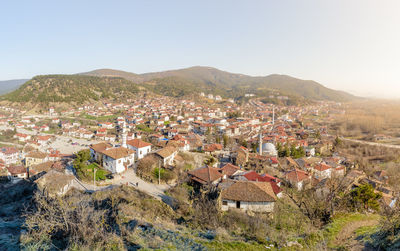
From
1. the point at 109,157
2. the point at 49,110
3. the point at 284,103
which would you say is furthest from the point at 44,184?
the point at 284,103

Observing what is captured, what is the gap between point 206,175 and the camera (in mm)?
19734

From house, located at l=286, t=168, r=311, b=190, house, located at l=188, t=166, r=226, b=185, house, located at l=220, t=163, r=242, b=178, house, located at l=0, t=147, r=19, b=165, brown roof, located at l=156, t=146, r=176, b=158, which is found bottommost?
house, located at l=0, t=147, r=19, b=165

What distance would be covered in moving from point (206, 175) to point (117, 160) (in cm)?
900

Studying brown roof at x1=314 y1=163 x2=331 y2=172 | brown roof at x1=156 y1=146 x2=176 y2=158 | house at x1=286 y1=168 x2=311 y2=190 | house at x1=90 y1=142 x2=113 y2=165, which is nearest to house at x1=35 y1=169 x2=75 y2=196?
house at x1=90 y1=142 x2=113 y2=165

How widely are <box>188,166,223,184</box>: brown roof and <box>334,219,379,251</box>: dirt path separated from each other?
1054 centimetres

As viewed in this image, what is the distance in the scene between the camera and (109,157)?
21.9 m

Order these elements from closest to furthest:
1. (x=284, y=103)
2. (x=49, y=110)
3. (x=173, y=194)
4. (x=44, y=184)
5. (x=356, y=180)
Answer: (x=173, y=194) < (x=44, y=184) < (x=356, y=180) < (x=49, y=110) < (x=284, y=103)

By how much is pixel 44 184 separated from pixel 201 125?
43.1 meters

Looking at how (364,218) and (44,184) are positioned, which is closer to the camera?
(364,218)

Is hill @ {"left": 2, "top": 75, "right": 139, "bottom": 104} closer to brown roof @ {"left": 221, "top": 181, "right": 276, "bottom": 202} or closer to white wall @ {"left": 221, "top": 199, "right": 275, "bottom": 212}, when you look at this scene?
brown roof @ {"left": 221, "top": 181, "right": 276, "bottom": 202}

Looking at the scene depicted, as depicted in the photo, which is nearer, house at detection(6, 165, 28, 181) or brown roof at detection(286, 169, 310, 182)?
brown roof at detection(286, 169, 310, 182)

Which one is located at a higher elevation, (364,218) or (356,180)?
(364,218)

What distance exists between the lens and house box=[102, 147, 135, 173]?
2144 centimetres

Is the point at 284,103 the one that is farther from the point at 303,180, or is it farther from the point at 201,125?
the point at 303,180
